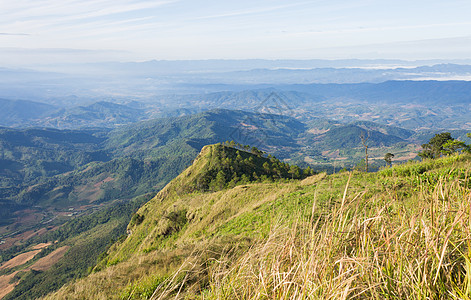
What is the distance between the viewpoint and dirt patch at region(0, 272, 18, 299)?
94.2m

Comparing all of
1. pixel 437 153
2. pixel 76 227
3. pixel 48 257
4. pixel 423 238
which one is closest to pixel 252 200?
pixel 423 238

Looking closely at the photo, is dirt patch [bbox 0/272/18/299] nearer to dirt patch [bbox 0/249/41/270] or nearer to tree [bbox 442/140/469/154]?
dirt patch [bbox 0/249/41/270]

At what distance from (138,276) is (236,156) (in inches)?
2344

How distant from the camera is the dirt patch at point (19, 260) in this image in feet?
398

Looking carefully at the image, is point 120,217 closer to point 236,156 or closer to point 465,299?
point 236,156

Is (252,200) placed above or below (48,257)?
above

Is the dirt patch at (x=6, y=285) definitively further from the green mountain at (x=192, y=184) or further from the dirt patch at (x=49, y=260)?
the dirt patch at (x=49, y=260)

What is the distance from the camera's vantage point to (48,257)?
11694 centimetres

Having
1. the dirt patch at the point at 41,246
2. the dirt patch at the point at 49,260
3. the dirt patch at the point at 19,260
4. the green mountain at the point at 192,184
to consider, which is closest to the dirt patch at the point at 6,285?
the green mountain at the point at 192,184

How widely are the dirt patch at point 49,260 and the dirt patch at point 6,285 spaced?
27.0ft

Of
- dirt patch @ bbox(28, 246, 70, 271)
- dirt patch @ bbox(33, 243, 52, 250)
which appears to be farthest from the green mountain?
dirt patch @ bbox(33, 243, 52, 250)

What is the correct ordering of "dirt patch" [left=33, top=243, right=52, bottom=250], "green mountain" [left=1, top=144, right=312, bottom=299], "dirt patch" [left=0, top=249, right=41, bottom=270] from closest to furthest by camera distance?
1. "green mountain" [left=1, top=144, right=312, bottom=299]
2. "dirt patch" [left=0, top=249, right=41, bottom=270]
3. "dirt patch" [left=33, top=243, right=52, bottom=250]

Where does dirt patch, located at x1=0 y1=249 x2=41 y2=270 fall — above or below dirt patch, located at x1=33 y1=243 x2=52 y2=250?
above

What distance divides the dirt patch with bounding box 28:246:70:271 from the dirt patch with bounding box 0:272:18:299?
324 inches
